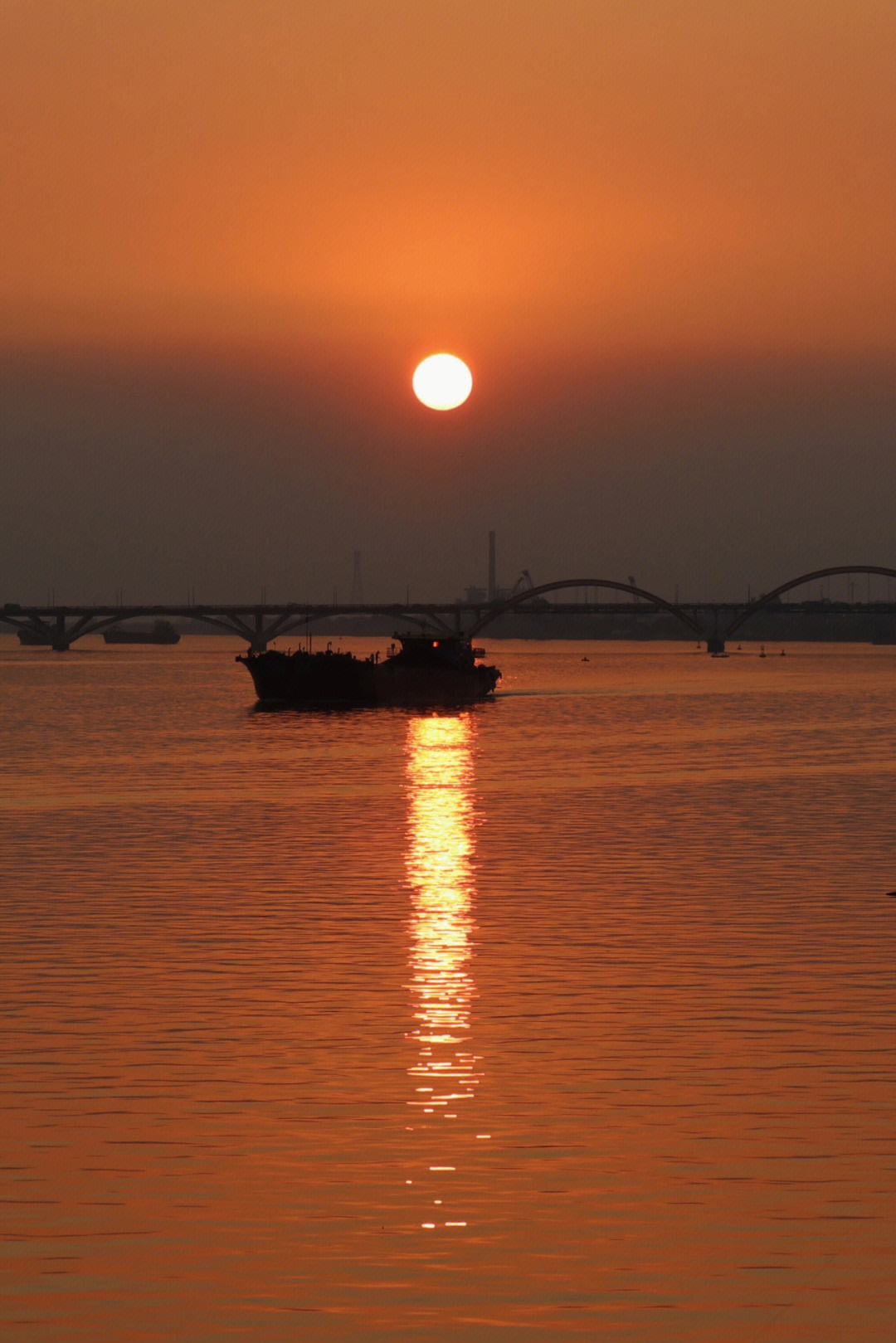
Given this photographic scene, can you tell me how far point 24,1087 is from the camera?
18.3 metres

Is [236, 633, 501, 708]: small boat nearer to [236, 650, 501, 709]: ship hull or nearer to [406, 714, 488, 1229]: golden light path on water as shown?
[236, 650, 501, 709]: ship hull

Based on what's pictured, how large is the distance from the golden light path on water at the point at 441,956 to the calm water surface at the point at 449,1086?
2.9 inches

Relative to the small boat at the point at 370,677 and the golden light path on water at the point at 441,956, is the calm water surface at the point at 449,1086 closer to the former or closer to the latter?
the golden light path on water at the point at 441,956

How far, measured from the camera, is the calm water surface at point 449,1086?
12500mm

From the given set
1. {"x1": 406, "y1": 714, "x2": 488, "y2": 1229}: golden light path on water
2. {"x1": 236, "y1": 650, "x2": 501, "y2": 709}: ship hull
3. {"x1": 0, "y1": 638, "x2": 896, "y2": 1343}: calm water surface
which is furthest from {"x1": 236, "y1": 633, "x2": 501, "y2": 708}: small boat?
{"x1": 0, "y1": 638, "x2": 896, "y2": 1343}: calm water surface

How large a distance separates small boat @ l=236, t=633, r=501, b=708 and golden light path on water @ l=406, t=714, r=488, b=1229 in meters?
83.8

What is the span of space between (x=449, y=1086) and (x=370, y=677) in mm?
129792

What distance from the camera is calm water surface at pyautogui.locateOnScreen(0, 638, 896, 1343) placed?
1250 cm

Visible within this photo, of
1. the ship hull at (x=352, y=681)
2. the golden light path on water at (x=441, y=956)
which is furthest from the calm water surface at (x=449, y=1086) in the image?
the ship hull at (x=352, y=681)

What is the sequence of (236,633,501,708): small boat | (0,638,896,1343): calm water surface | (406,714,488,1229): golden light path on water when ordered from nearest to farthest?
(0,638,896,1343): calm water surface → (406,714,488,1229): golden light path on water → (236,633,501,708): small boat


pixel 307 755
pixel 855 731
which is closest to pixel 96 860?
pixel 307 755

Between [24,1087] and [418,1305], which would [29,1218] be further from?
[24,1087]

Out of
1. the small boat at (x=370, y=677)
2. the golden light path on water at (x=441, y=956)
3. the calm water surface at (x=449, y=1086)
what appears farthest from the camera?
the small boat at (x=370, y=677)

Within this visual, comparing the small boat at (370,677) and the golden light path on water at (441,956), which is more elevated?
the golden light path on water at (441,956)
